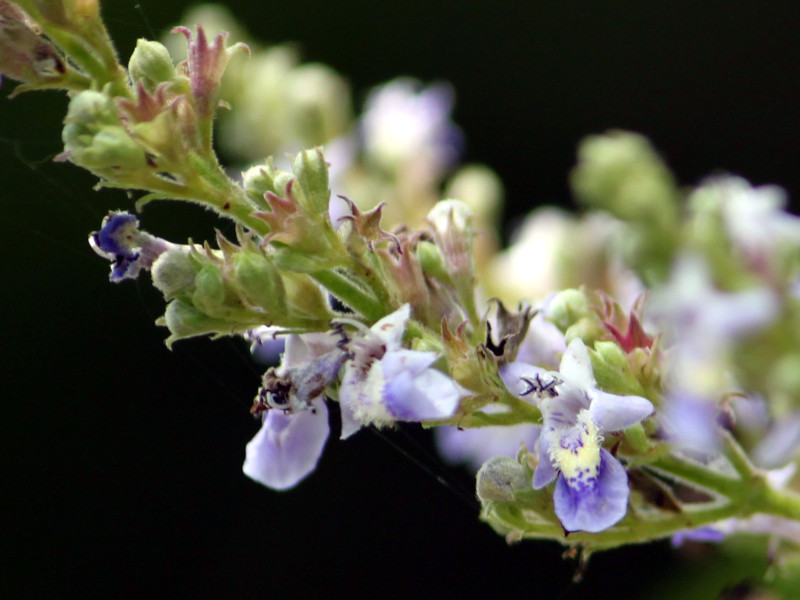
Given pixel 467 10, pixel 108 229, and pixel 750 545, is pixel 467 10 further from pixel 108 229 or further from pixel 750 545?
pixel 108 229

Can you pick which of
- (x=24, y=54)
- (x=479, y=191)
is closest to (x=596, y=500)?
(x=24, y=54)

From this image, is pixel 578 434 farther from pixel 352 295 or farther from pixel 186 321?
pixel 186 321

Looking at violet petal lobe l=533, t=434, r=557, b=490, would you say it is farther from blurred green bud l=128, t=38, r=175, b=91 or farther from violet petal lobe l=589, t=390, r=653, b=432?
blurred green bud l=128, t=38, r=175, b=91

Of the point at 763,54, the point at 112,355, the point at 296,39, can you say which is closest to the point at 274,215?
the point at 112,355

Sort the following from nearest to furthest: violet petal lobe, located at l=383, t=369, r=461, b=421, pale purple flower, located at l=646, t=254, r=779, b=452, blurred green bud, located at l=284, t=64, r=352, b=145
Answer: violet petal lobe, located at l=383, t=369, r=461, b=421 → pale purple flower, located at l=646, t=254, r=779, b=452 → blurred green bud, located at l=284, t=64, r=352, b=145

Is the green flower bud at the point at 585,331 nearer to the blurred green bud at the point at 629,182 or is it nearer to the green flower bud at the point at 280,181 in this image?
A: the green flower bud at the point at 280,181

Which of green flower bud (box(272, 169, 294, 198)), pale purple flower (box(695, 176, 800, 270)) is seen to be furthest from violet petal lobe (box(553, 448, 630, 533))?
pale purple flower (box(695, 176, 800, 270))
